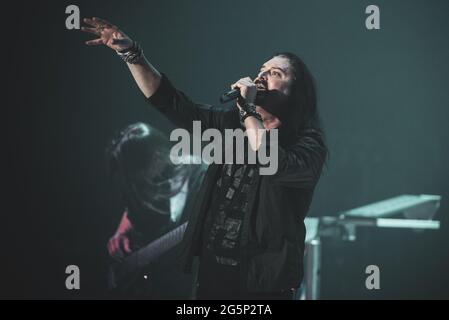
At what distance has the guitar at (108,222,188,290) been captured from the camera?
3.11 m

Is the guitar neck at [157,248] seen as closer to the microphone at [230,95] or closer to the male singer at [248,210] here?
the male singer at [248,210]

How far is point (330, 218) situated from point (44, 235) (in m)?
1.54

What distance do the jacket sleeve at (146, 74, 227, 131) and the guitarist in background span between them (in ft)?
3.92

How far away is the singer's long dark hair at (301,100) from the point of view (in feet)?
6.14

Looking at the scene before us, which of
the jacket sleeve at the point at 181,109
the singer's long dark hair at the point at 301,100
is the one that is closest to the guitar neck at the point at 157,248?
the jacket sleeve at the point at 181,109

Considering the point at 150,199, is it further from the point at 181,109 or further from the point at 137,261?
the point at 181,109

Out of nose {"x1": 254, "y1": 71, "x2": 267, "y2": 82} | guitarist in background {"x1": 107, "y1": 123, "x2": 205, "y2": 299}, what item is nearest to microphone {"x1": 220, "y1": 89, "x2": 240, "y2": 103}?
nose {"x1": 254, "y1": 71, "x2": 267, "y2": 82}

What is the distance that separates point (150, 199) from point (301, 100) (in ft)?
4.73

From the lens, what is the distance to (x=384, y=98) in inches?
114

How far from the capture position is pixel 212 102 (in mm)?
3051

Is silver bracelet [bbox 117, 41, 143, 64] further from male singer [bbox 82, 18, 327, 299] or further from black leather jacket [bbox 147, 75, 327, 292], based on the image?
black leather jacket [bbox 147, 75, 327, 292]

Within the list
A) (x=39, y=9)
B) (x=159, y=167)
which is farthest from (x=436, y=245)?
(x=39, y=9)
